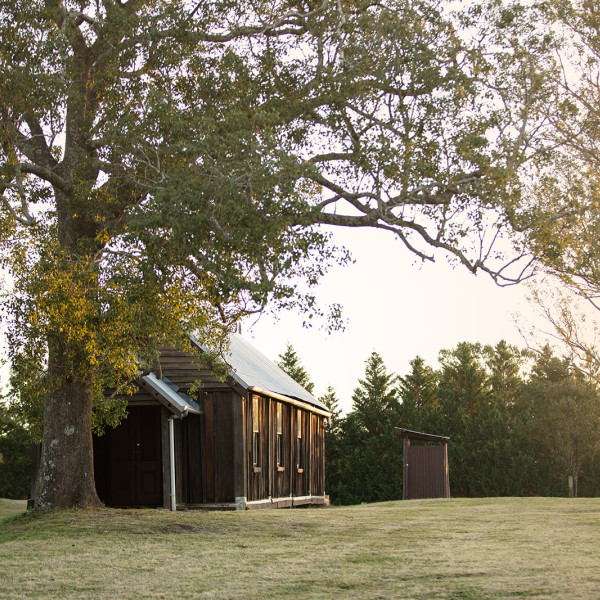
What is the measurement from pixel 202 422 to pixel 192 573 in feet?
41.3

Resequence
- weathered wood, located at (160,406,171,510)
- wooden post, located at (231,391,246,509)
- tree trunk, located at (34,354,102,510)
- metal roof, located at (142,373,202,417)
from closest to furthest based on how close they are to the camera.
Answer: tree trunk, located at (34,354,102,510), metal roof, located at (142,373,202,417), weathered wood, located at (160,406,171,510), wooden post, located at (231,391,246,509)

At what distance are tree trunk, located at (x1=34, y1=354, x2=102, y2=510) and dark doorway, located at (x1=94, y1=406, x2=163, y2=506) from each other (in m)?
5.87

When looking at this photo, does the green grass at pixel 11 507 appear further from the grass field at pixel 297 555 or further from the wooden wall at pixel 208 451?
the grass field at pixel 297 555

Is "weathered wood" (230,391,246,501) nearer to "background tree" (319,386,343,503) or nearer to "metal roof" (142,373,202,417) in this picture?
"metal roof" (142,373,202,417)

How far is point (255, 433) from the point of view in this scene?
23562 mm

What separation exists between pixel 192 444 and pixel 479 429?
1050 inches

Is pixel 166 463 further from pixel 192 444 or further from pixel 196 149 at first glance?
pixel 196 149

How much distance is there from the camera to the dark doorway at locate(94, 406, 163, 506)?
893 inches

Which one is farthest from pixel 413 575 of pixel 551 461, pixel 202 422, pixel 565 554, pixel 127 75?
pixel 551 461

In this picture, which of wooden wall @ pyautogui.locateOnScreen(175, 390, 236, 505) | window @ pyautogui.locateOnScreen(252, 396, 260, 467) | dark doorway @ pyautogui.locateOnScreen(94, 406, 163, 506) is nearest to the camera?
wooden wall @ pyautogui.locateOnScreen(175, 390, 236, 505)

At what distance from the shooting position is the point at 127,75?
15.7 meters

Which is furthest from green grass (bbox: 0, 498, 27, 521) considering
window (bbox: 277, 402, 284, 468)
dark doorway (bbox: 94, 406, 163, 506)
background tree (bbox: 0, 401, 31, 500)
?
background tree (bbox: 0, 401, 31, 500)

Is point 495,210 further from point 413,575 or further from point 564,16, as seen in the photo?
point 413,575

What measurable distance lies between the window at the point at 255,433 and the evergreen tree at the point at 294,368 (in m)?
31.0
